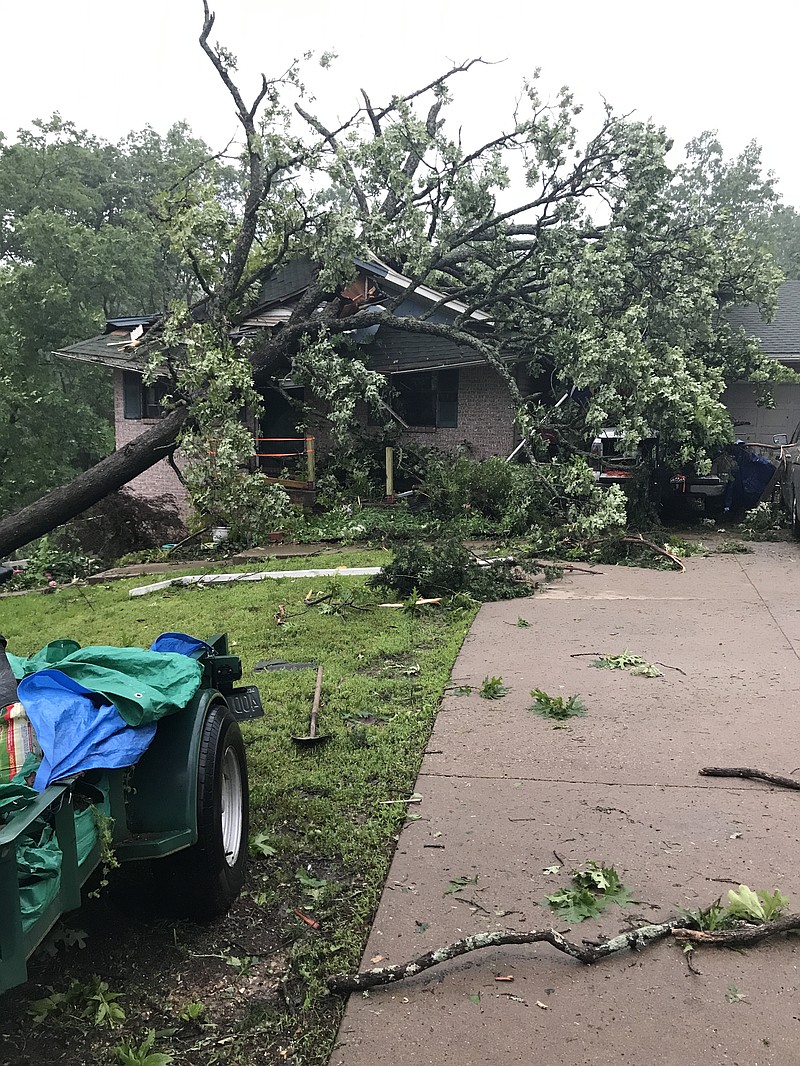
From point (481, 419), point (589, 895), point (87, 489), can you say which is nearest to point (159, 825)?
point (589, 895)

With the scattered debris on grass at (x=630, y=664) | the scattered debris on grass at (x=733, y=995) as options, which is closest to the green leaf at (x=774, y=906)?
the scattered debris on grass at (x=733, y=995)

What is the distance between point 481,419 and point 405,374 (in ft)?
6.72

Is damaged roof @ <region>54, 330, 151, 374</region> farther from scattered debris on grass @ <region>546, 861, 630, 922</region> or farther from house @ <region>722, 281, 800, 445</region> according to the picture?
scattered debris on grass @ <region>546, 861, 630, 922</region>

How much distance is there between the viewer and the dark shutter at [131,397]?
19391 mm

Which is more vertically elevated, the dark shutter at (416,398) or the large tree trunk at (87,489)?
the dark shutter at (416,398)

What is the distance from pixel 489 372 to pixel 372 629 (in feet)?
34.6

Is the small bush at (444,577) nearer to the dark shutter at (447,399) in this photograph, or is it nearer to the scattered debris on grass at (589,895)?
the scattered debris on grass at (589,895)

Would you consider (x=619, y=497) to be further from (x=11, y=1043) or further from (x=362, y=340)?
(x=11, y=1043)

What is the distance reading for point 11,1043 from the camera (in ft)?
7.95

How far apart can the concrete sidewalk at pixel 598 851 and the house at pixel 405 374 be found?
414 inches

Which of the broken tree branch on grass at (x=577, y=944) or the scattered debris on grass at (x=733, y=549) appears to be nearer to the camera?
the broken tree branch on grass at (x=577, y=944)

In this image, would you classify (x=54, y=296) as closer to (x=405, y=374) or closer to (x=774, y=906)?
(x=405, y=374)

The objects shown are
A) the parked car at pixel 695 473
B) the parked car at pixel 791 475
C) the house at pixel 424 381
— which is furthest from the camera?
the house at pixel 424 381

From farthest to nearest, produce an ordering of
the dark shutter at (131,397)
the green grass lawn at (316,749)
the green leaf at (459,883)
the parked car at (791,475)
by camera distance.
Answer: the dark shutter at (131,397) → the parked car at (791,475) → the green leaf at (459,883) → the green grass lawn at (316,749)
